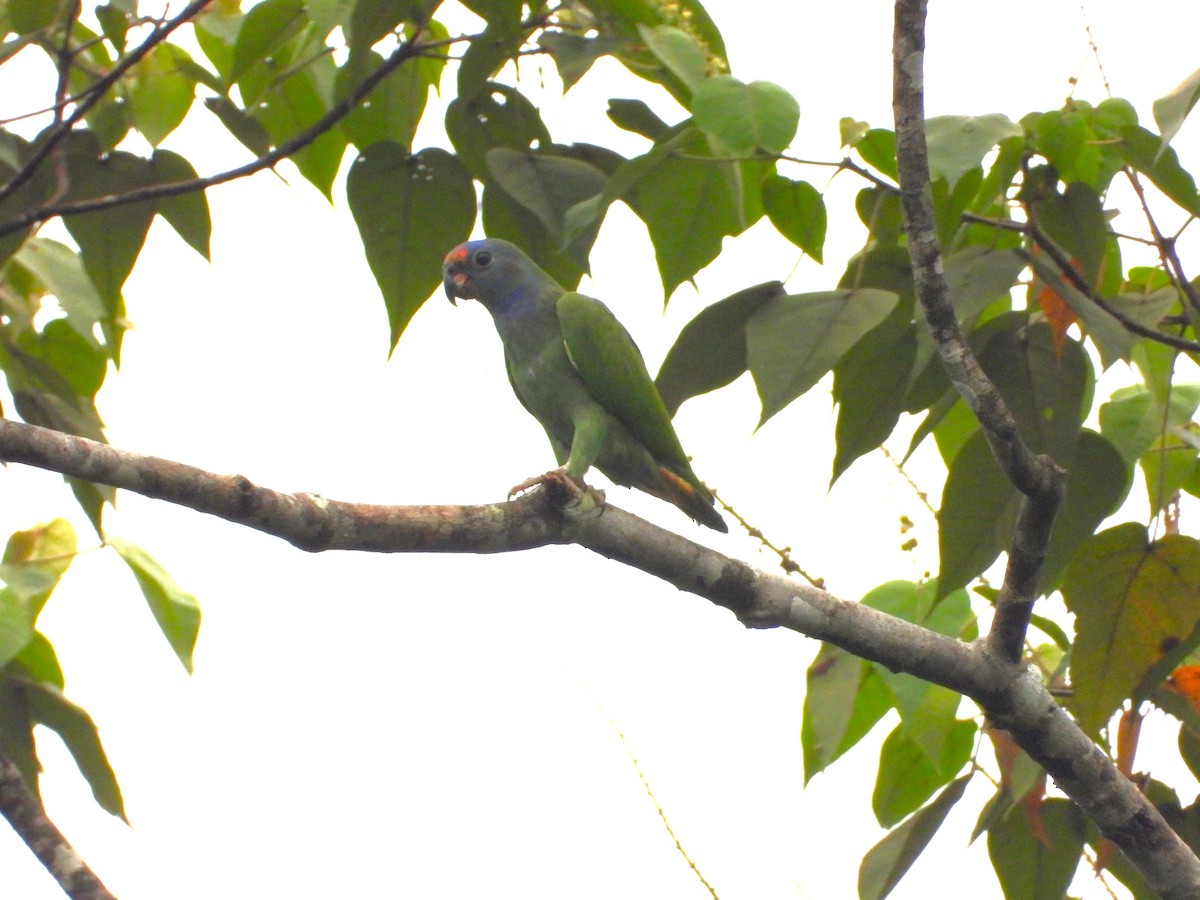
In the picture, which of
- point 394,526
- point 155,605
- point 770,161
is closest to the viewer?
point 394,526

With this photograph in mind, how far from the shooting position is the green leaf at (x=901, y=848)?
2.95 metres

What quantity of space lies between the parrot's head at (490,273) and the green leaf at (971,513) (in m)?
2.14

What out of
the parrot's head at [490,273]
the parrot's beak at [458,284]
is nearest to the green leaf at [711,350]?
the parrot's head at [490,273]

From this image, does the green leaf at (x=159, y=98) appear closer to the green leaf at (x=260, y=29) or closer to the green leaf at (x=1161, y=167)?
the green leaf at (x=260, y=29)

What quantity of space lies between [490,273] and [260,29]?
170 centimetres

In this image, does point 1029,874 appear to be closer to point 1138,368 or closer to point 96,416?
point 1138,368

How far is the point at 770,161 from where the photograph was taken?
2670mm

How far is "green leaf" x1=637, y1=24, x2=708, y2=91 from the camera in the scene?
8.11ft

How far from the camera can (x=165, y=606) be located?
315cm

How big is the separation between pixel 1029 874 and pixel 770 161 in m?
1.85

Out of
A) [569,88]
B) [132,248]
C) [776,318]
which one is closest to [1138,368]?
[776,318]

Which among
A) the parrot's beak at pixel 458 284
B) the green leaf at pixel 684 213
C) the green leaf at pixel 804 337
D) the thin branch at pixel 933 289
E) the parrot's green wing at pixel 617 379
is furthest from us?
the parrot's beak at pixel 458 284

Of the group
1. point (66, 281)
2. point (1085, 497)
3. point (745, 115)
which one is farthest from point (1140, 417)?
point (66, 281)

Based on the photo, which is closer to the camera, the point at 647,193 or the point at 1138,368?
the point at 647,193
